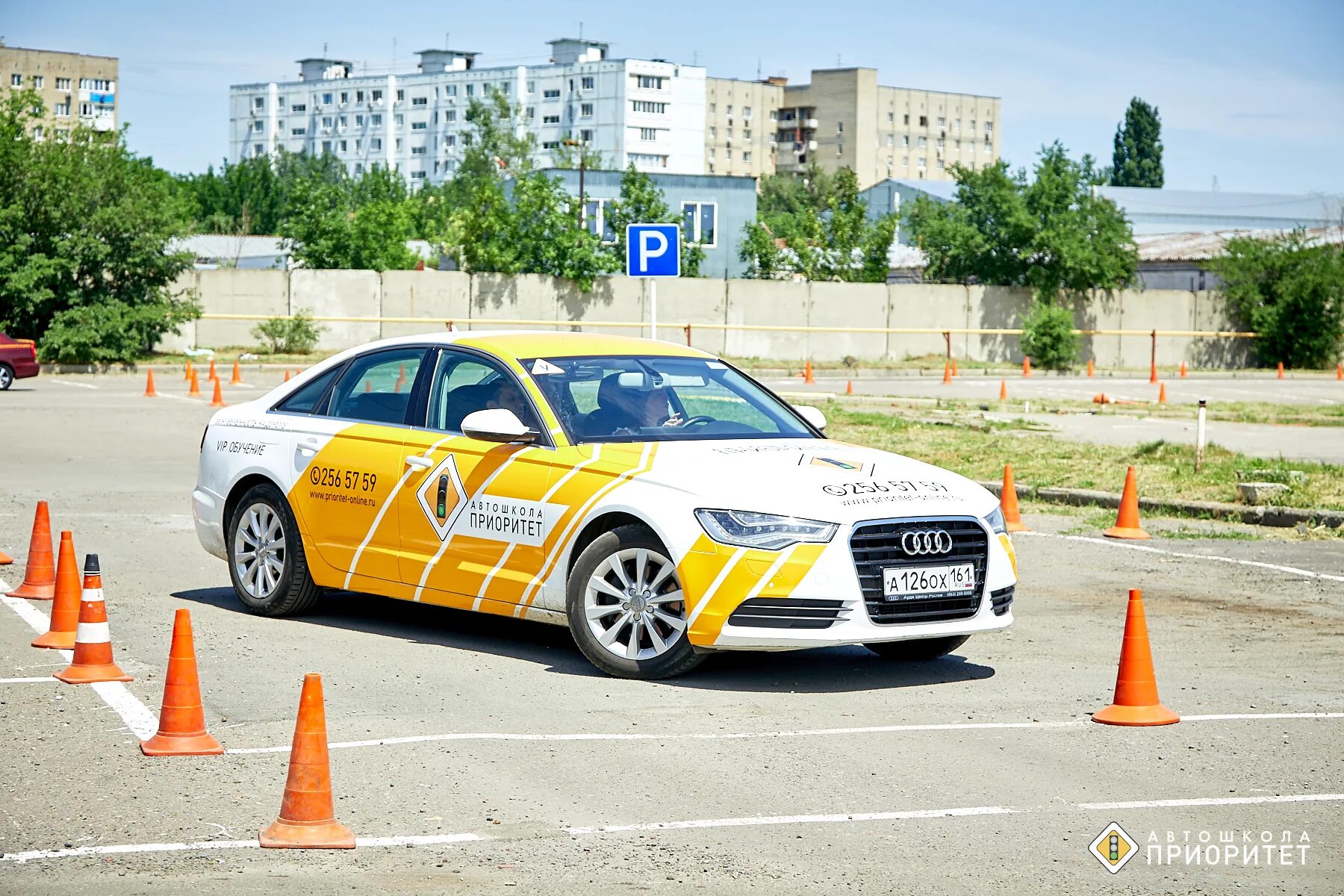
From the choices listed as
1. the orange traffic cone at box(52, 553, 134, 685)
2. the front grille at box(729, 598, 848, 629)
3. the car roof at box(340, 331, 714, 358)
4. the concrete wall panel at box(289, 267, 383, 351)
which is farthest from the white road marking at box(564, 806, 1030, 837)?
the concrete wall panel at box(289, 267, 383, 351)

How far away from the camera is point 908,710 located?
25.5ft

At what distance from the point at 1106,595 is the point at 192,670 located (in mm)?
6654

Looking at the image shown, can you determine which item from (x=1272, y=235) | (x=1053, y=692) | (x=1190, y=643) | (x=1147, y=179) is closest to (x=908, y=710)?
(x=1053, y=692)

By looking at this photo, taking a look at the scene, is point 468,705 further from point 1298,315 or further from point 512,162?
point 512,162

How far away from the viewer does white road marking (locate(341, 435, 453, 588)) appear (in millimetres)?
9227

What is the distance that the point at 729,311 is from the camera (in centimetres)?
5306

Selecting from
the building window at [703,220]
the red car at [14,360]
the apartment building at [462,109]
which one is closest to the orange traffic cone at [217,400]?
the red car at [14,360]

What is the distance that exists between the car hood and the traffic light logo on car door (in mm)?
1130

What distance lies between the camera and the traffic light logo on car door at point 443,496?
899cm

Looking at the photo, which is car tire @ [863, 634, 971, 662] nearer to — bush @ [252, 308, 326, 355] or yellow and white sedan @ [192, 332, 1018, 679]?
yellow and white sedan @ [192, 332, 1018, 679]

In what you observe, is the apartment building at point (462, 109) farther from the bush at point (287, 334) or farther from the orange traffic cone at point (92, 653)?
the orange traffic cone at point (92, 653)

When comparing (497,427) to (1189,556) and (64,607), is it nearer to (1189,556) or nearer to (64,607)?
(64,607)

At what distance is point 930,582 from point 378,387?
11.4 feet

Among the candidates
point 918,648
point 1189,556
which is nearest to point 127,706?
point 918,648
